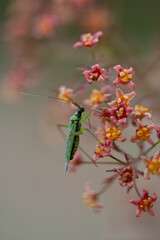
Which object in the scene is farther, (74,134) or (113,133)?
(74,134)

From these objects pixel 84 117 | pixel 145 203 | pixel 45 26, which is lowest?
pixel 145 203

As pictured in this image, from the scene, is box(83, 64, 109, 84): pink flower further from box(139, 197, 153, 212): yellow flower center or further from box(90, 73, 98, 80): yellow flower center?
box(139, 197, 153, 212): yellow flower center

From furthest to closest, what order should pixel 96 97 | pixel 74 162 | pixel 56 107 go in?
pixel 56 107, pixel 74 162, pixel 96 97

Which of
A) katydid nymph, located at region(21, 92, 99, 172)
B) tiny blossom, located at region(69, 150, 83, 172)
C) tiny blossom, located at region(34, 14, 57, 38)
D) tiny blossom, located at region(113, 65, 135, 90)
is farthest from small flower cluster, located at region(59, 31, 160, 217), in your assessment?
tiny blossom, located at region(34, 14, 57, 38)

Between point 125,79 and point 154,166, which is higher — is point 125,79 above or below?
above

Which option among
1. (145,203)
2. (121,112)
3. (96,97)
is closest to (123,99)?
(121,112)

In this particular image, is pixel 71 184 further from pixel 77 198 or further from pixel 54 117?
pixel 54 117

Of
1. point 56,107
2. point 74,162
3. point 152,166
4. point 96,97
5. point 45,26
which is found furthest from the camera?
point 56,107

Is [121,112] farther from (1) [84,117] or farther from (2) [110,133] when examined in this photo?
(1) [84,117]
